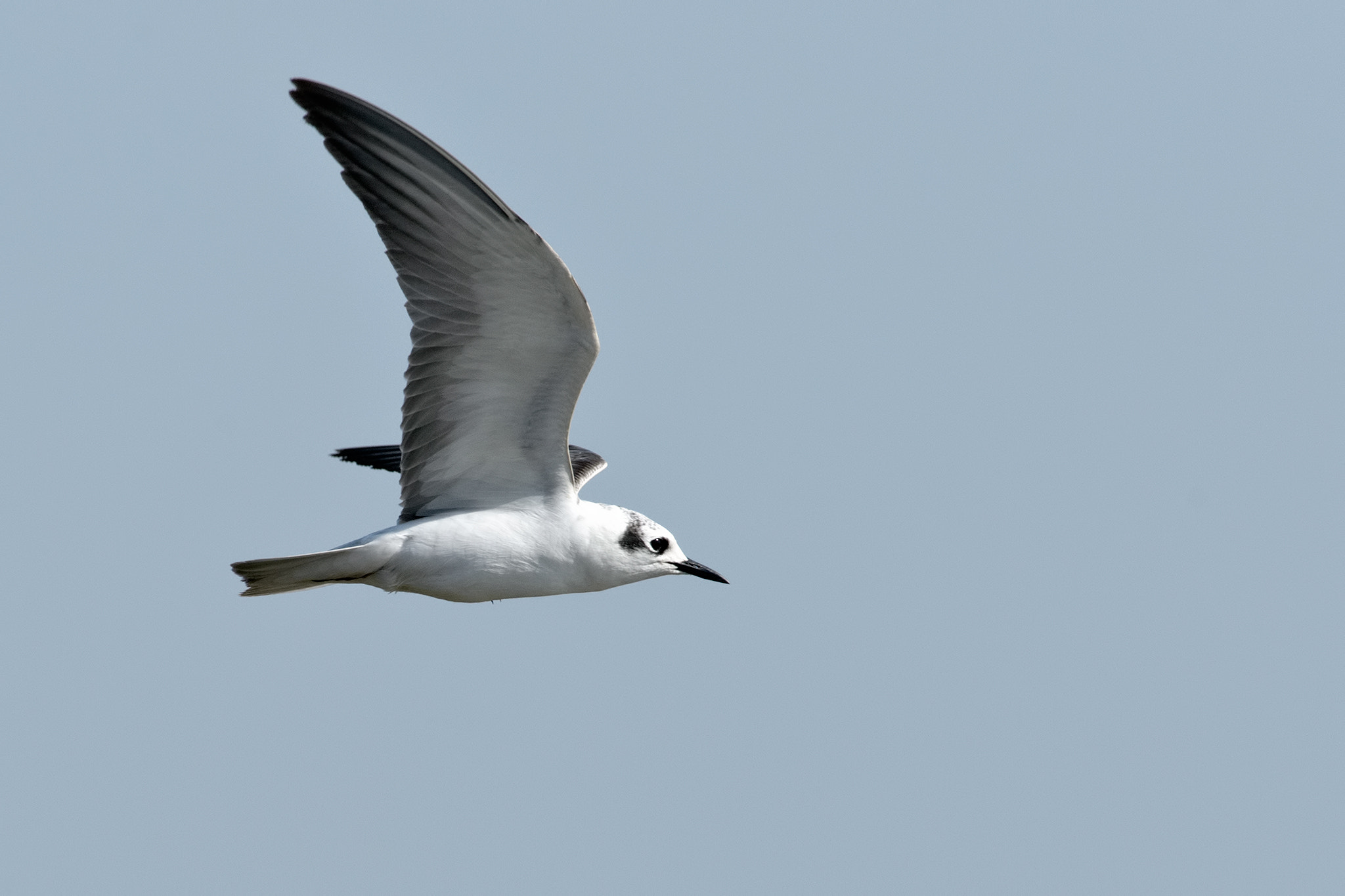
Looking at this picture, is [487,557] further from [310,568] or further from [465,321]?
[465,321]

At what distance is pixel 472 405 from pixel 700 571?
85.1 inches

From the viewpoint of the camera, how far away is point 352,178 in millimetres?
8828

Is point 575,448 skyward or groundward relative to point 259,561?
skyward

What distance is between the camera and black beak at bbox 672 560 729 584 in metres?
10.6

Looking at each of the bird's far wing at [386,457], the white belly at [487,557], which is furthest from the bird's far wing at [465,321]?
the bird's far wing at [386,457]

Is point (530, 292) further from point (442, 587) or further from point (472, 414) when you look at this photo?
point (442, 587)

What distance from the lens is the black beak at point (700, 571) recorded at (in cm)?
1056

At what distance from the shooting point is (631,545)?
33.1 ft

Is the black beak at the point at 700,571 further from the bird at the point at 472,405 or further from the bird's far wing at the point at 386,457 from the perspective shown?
the bird's far wing at the point at 386,457

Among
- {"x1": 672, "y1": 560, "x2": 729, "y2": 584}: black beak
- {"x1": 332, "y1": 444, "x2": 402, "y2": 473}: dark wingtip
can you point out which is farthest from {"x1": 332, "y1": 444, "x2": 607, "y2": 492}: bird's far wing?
{"x1": 672, "y1": 560, "x2": 729, "y2": 584}: black beak

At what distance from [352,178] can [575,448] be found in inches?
170

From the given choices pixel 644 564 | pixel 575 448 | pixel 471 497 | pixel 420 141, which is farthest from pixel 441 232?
pixel 575 448

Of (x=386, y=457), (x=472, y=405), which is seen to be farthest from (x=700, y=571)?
(x=386, y=457)

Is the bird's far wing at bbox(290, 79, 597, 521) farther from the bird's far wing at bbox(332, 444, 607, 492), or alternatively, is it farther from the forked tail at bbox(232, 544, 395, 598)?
the bird's far wing at bbox(332, 444, 607, 492)
